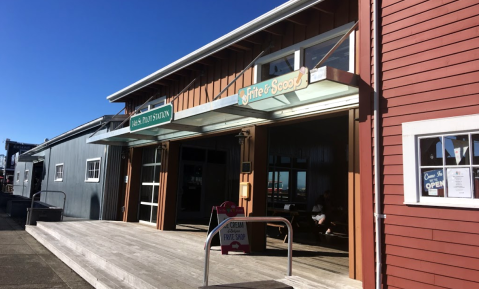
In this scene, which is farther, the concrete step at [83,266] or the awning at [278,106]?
the concrete step at [83,266]

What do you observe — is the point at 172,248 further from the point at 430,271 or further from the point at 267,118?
the point at 430,271

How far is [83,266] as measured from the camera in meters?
6.28

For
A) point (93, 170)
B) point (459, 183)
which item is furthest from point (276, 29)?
point (93, 170)

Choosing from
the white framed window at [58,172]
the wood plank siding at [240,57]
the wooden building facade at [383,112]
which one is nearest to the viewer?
the wooden building facade at [383,112]

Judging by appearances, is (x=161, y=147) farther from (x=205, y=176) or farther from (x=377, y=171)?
(x=377, y=171)

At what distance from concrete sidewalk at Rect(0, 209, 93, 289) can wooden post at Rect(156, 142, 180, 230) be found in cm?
302

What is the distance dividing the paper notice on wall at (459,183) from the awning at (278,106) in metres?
1.71

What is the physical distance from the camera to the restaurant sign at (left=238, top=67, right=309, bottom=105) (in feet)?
16.4

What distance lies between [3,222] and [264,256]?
11.1 meters

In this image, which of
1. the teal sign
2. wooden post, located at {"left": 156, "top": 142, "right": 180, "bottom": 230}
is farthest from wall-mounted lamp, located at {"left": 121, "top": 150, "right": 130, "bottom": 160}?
the teal sign

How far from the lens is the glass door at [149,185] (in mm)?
11328

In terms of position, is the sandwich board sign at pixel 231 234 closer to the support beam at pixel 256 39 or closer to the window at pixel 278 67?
the window at pixel 278 67

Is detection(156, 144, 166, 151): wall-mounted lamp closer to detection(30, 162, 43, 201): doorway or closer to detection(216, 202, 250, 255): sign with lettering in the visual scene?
detection(216, 202, 250, 255): sign with lettering

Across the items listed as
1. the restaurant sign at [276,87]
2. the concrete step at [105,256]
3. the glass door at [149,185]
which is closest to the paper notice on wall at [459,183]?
the restaurant sign at [276,87]
